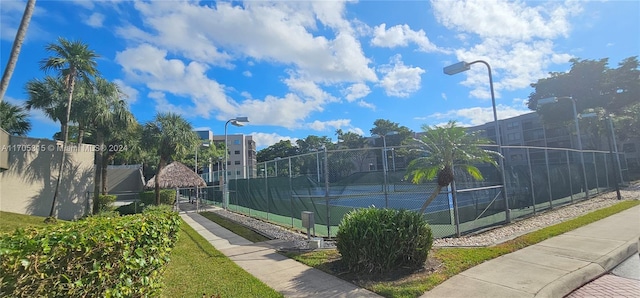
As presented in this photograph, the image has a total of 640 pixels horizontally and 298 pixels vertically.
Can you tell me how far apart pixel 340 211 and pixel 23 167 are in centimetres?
1865

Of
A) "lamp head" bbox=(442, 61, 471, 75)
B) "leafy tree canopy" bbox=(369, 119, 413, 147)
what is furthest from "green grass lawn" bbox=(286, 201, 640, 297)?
"leafy tree canopy" bbox=(369, 119, 413, 147)

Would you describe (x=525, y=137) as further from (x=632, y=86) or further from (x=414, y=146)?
(x=414, y=146)

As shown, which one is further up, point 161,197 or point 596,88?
point 596,88

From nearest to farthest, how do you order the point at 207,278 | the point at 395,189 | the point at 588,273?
the point at 588,273
the point at 207,278
the point at 395,189

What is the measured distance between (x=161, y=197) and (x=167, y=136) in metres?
7.02

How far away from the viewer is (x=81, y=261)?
3.05 m

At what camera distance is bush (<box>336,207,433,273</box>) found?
18.1 ft

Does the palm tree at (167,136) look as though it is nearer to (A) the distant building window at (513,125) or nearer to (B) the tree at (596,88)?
(B) the tree at (596,88)

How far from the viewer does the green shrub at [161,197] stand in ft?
82.9

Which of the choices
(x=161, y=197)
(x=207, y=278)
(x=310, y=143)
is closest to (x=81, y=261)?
(x=207, y=278)

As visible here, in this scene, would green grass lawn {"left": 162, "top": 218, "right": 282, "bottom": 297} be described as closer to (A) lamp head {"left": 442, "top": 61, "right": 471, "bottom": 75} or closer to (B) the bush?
(B) the bush

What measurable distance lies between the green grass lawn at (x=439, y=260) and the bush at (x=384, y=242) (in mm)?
323

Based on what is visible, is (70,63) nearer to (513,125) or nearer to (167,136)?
(167,136)

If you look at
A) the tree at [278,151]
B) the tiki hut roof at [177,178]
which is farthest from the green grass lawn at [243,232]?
the tree at [278,151]
